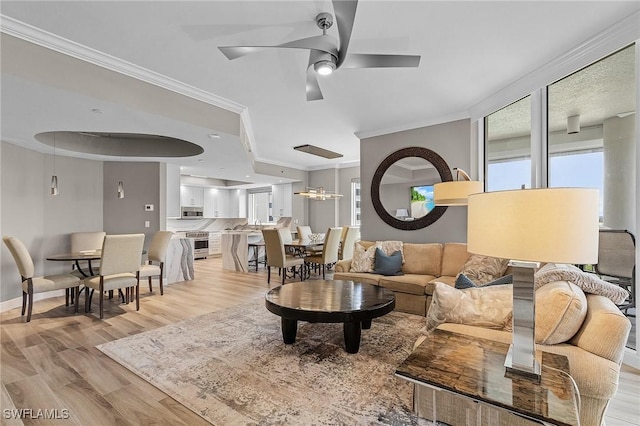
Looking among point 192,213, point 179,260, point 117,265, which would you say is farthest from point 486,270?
point 192,213

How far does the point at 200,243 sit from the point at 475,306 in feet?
28.3

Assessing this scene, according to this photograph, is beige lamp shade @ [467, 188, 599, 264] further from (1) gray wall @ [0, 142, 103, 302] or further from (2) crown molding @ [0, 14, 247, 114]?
(1) gray wall @ [0, 142, 103, 302]

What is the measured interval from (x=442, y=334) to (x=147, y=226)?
585 cm

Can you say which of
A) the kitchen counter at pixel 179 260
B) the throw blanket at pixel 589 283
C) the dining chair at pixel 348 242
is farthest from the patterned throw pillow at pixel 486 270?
the kitchen counter at pixel 179 260

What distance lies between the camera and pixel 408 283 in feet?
12.5

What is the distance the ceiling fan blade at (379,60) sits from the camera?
219cm

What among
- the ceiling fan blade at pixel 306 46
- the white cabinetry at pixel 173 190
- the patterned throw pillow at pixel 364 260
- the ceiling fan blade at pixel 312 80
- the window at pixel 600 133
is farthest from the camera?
the white cabinetry at pixel 173 190

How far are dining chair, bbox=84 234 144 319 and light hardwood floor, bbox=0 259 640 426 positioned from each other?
0.38 meters

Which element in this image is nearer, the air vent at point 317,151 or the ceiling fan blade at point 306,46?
the ceiling fan blade at point 306,46

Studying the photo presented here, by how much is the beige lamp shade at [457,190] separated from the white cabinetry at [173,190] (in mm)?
5346

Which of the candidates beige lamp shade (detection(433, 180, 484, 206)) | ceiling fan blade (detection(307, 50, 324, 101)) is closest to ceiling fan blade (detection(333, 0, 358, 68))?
ceiling fan blade (detection(307, 50, 324, 101))

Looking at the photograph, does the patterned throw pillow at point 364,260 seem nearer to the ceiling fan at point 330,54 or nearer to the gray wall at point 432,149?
the gray wall at point 432,149

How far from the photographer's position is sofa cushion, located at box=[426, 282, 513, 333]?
187 cm

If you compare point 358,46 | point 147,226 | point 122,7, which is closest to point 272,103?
point 358,46
